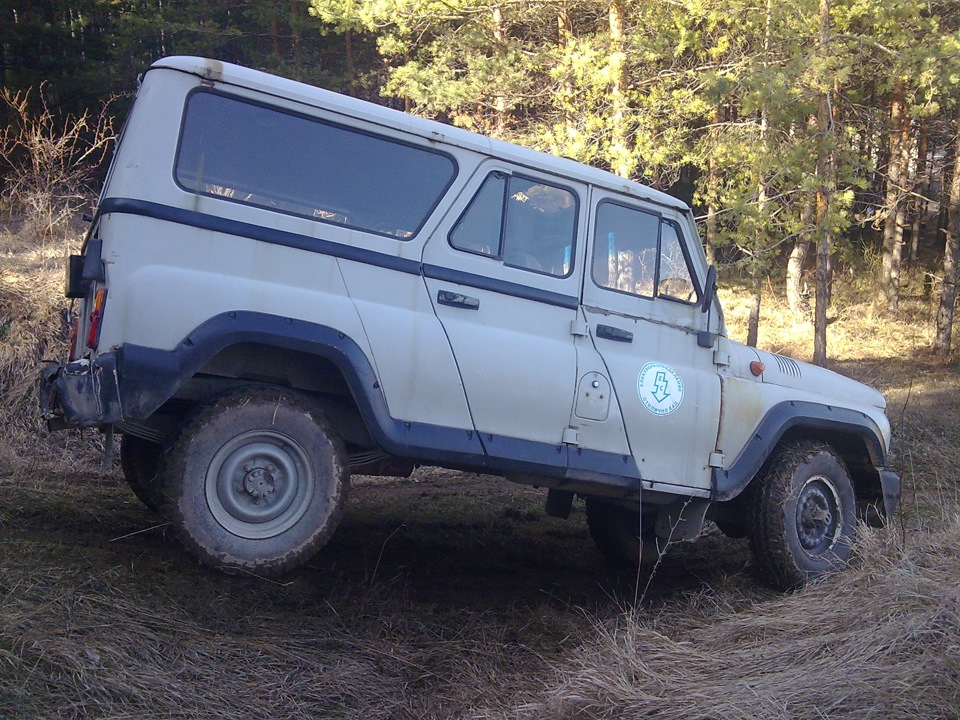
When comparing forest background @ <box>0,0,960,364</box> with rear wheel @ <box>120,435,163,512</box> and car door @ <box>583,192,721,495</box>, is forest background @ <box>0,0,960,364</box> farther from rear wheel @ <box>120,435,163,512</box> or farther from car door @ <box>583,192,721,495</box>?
car door @ <box>583,192,721,495</box>

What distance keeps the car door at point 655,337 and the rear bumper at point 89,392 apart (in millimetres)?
2469

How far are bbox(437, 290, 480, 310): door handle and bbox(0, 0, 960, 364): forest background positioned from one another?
7.70 metres

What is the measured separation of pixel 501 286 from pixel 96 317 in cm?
196

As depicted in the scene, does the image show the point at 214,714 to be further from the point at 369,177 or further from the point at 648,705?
the point at 369,177

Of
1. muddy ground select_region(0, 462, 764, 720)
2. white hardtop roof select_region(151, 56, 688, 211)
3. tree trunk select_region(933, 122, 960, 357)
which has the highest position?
tree trunk select_region(933, 122, 960, 357)

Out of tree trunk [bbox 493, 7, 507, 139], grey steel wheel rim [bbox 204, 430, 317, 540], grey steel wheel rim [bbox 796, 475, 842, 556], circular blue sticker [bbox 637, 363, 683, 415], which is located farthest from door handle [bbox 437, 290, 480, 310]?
tree trunk [bbox 493, 7, 507, 139]

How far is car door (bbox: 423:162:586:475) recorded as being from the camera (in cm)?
466

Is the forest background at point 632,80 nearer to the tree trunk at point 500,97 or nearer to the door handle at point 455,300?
the tree trunk at point 500,97

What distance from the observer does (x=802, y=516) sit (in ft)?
19.3

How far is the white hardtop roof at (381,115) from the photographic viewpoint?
14.1 ft

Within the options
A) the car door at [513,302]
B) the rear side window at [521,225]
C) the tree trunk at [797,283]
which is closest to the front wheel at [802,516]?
the car door at [513,302]

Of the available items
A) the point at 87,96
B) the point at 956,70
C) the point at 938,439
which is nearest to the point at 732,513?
the point at 938,439

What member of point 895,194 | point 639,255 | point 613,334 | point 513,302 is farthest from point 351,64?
point 513,302

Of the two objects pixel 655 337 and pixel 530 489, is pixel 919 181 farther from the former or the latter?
pixel 655 337
